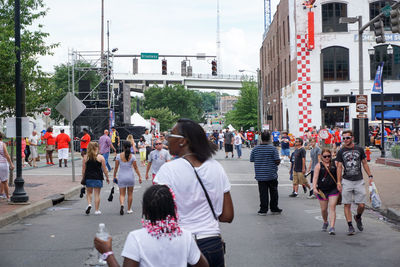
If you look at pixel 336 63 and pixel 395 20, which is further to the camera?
pixel 336 63

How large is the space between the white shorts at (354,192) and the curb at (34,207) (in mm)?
6272

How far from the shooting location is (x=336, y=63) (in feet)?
139

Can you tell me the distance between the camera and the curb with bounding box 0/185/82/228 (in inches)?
421

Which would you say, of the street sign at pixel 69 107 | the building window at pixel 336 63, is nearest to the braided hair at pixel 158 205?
the street sign at pixel 69 107

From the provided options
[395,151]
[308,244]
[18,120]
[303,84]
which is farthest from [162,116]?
[308,244]

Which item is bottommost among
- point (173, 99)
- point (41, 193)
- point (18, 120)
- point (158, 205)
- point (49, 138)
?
point (41, 193)

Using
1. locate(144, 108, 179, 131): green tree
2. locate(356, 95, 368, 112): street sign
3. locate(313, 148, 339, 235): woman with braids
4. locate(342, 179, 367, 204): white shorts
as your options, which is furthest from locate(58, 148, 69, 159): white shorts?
locate(144, 108, 179, 131): green tree

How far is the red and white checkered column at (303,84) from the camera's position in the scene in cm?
4238

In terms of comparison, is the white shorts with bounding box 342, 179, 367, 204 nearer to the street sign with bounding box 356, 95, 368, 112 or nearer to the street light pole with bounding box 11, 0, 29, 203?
the street light pole with bounding box 11, 0, 29, 203

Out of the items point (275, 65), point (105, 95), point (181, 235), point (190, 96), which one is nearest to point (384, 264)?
point (181, 235)

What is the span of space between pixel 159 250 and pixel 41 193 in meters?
12.4

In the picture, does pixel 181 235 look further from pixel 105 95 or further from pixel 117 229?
pixel 105 95

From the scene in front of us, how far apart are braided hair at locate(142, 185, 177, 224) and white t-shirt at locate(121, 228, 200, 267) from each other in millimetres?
103

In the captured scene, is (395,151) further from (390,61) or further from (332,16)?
(332,16)
